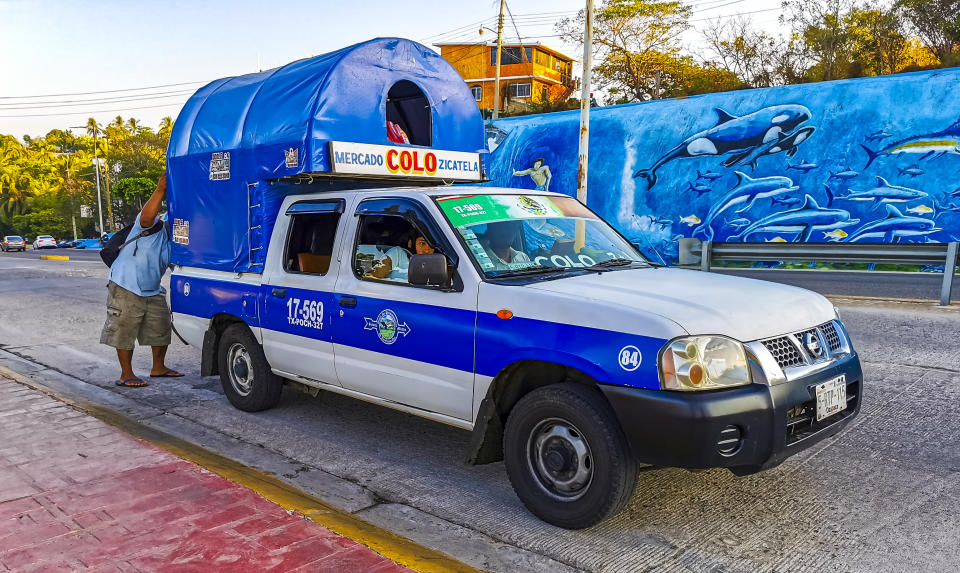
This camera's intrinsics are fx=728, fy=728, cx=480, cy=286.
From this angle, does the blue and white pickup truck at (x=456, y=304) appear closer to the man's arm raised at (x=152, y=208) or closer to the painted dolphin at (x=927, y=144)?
the man's arm raised at (x=152, y=208)

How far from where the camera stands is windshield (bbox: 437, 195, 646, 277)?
4.27 m

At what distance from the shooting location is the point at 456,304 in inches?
161

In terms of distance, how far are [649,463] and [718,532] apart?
58 cm

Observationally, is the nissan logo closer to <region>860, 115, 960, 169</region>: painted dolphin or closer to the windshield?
the windshield

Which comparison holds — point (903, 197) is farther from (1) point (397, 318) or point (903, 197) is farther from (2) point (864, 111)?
(1) point (397, 318)

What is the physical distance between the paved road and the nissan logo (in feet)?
2.83

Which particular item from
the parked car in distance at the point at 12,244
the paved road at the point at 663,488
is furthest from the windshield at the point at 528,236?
the parked car in distance at the point at 12,244

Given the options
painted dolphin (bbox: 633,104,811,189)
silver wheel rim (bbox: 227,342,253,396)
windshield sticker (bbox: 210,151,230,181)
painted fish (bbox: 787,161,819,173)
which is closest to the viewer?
silver wheel rim (bbox: 227,342,253,396)

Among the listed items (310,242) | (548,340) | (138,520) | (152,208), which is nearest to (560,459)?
(548,340)

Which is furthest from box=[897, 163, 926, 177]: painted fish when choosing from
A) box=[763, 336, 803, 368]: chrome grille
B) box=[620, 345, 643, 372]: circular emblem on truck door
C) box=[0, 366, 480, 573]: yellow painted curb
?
box=[0, 366, 480, 573]: yellow painted curb

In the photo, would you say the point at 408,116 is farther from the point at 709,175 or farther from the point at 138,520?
the point at 709,175

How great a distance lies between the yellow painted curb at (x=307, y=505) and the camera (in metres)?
3.36

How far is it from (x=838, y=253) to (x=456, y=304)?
35.9 ft

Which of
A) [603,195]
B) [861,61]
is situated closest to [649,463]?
[603,195]
